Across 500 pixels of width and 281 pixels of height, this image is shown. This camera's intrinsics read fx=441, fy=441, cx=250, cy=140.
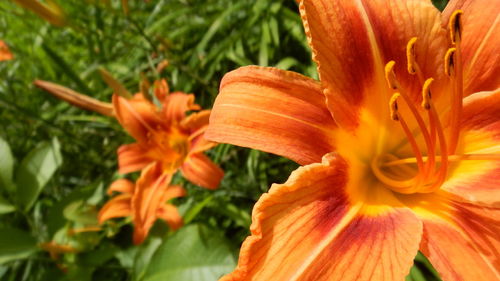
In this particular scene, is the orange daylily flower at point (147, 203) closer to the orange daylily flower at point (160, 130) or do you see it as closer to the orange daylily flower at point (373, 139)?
the orange daylily flower at point (160, 130)

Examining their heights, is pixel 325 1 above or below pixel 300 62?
above

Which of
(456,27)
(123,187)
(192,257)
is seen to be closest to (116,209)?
(123,187)

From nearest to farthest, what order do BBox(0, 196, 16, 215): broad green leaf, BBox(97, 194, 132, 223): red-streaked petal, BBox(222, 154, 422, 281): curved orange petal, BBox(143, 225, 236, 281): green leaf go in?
BBox(222, 154, 422, 281): curved orange petal, BBox(143, 225, 236, 281): green leaf, BBox(0, 196, 16, 215): broad green leaf, BBox(97, 194, 132, 223): red-streaked petal

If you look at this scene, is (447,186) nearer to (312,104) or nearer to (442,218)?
(442,218)

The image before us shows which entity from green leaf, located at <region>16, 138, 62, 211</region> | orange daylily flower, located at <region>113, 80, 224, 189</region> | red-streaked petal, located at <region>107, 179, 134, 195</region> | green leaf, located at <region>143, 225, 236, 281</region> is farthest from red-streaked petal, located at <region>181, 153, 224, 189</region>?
green leaf, located at <region>16, 138, 62, 211</region>

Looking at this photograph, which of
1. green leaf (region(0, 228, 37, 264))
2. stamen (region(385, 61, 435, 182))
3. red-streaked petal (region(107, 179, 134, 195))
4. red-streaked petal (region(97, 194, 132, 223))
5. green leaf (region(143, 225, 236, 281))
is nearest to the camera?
stamen (region(385, 61, 435, 182))

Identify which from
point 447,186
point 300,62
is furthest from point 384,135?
point 300,62

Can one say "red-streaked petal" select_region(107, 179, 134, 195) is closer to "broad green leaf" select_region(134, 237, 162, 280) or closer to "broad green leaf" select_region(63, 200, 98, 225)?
"broad green leaf" select_region(63, 200, 98, 225)
